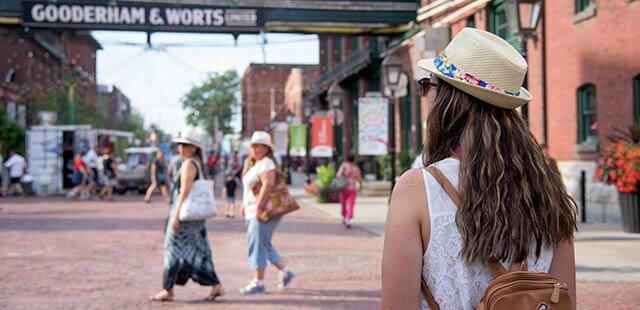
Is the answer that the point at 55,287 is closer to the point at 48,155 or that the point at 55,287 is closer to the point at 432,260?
the point at 432,260

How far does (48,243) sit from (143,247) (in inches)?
70.3

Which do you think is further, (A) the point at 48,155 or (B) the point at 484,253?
(A) the point at 48,155

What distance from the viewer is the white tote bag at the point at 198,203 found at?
8.20 metres

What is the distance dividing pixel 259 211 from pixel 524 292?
6675mm

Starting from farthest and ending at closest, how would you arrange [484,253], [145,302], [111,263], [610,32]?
[610,32] < [111,263] < [145,302] < [484,253]

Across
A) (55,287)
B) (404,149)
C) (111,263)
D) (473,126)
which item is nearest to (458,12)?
(404,149)

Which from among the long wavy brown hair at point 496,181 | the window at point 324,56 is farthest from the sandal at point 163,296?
the window at point 324,56

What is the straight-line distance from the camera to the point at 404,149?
3403 cm

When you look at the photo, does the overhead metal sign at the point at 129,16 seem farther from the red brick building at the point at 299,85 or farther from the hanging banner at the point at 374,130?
the red brick building at the point at 299,85

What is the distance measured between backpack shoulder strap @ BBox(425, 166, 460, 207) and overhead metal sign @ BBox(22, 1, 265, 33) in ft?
76.9

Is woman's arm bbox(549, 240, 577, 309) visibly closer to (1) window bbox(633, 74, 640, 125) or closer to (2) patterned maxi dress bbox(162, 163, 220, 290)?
(2) patterned maxi dress bbox(162, 163, 220, 290)

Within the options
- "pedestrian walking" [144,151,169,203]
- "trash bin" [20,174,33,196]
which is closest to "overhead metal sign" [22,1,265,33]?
"pedestrian walking" [144,151,169,203]

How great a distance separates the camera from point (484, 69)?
2.46 m

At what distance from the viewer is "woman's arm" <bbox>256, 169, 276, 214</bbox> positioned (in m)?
8.83
